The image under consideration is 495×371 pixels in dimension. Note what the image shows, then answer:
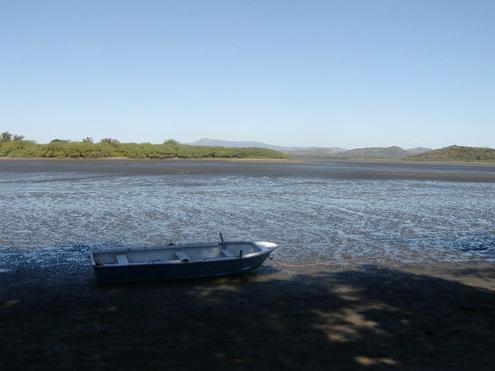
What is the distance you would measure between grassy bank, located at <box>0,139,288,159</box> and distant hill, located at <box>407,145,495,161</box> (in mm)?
60766

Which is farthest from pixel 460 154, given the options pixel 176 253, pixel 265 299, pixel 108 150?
pixel 265 299

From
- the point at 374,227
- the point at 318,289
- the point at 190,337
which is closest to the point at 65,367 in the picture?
the point at 190,337

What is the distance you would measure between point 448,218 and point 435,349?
1552cm

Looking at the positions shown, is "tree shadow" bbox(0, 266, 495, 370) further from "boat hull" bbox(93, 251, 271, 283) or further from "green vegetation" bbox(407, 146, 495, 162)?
"green vegetation" bbox(407, 146, 495, 162)

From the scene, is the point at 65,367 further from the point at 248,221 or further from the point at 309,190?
the point at 309,190

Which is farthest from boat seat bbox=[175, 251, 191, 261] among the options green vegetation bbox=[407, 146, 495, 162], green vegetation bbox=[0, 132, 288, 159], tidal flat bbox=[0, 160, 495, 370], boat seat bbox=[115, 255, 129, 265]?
green vegetation bbox=[407, 146, 495, 162]

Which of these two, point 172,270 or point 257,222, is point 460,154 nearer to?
point 257,222

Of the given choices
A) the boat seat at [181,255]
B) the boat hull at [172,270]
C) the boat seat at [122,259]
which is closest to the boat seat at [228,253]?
the boat hull at [172,270]

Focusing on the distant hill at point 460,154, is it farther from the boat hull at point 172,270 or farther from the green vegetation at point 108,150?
the boat hull at point 172,270

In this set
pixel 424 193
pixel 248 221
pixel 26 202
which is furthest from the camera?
pixel 424 193

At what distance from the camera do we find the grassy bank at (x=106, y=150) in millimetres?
91125

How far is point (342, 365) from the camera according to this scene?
6.47 meters

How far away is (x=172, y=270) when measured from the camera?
35.1 ft

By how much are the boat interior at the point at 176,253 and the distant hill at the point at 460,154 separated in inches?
5418
